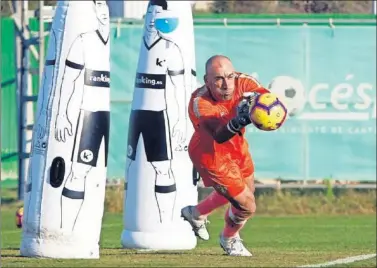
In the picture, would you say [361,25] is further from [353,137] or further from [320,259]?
[320,259]

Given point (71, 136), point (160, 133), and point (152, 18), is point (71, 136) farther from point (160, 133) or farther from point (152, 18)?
point (152, 18)

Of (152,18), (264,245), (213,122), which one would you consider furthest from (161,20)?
(264,245)

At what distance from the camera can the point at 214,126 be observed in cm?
1288

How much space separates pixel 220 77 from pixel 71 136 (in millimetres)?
1550

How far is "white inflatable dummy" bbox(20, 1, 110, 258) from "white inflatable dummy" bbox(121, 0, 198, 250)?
1.61 meters

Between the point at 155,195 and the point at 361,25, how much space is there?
11.0 m

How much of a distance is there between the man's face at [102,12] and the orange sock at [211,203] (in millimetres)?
1983

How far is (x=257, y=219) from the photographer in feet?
79.8

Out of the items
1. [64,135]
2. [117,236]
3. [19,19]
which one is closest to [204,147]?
[64,135]

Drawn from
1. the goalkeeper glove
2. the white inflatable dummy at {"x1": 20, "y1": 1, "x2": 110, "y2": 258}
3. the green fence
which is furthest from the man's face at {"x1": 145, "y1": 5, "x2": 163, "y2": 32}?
the green fence

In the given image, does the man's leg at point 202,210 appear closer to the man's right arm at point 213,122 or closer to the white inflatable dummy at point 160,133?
the man's right arm at point 213,122

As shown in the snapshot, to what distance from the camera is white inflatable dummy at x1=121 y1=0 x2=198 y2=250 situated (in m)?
15.1

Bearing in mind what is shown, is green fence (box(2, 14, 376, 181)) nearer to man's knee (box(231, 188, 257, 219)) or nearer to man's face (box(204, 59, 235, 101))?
man's knee (box(231, 188, 257, 219))

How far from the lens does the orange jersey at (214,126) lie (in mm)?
12961
